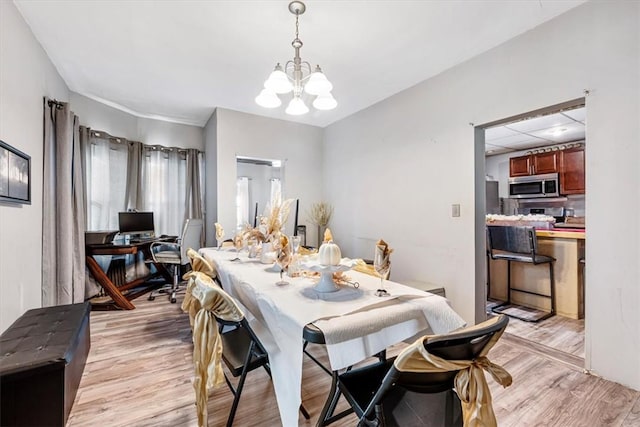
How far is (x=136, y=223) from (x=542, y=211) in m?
7.09

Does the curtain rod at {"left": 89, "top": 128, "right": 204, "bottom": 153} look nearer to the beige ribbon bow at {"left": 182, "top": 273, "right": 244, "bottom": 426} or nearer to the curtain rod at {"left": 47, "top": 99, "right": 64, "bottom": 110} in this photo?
the curtain rod at {"left": 47, "top": 99, "right": 64, "bottom": 110}

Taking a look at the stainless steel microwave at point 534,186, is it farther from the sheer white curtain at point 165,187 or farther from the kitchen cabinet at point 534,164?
the sheer white curtain at point 165,187

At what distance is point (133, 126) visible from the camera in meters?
4.32

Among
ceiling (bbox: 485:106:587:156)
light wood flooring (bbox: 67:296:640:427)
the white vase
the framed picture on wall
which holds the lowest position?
light wood flooring (bbox: 67:296:640:427)

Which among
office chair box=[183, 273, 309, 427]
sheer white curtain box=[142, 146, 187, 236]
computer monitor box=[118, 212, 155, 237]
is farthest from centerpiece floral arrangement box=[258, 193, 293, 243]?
sheer white curtain box=[142, 146, 187, 236]

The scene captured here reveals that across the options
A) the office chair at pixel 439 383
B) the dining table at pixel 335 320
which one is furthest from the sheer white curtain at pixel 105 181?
the office chair at pixel 439 383

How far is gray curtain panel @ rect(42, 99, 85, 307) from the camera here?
2.59 m

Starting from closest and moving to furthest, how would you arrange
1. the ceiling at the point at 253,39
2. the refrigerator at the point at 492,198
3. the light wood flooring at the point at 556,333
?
the ceiling at the point at 253,39 < the light wood flooring at the point at 556,333 < the refrigerator at the point at 492,198

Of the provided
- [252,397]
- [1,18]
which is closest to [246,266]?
[252,397]

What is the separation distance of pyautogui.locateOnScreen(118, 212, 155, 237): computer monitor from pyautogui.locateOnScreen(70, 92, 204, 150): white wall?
119cm

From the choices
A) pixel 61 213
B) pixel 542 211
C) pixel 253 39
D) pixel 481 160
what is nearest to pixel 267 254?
pixel 253 39

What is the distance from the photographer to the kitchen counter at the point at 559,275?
2.90 meters

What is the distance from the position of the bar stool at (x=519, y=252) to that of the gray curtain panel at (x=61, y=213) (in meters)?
4.54

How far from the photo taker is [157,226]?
4.47 meters
